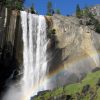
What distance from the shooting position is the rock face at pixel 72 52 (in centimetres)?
5772

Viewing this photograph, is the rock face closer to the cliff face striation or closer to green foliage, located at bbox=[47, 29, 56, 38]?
the cliff face striation

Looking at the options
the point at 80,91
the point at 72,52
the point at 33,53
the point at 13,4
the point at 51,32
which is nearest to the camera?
the point at 80,91

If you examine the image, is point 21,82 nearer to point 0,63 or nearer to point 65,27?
point 0,63

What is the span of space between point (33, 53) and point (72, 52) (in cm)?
670

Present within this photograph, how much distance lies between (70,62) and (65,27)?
591 cm

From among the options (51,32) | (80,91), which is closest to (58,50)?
(51,32)

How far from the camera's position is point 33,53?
5675cm

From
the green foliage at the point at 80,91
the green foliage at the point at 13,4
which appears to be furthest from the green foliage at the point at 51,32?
the green foliage at the point at 80,91

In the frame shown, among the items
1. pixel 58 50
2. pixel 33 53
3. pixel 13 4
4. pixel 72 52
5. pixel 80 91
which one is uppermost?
pixel 13 4

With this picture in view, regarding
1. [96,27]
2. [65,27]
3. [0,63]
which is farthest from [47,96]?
[96,27]

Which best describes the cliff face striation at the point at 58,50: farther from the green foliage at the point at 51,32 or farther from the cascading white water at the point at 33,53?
the cascading white water at the point at 33,53

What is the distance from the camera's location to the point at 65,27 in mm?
59719

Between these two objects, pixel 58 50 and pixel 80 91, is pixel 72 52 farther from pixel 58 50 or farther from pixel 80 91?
pixel 80 91

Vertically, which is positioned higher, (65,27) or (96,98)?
(65,27)
